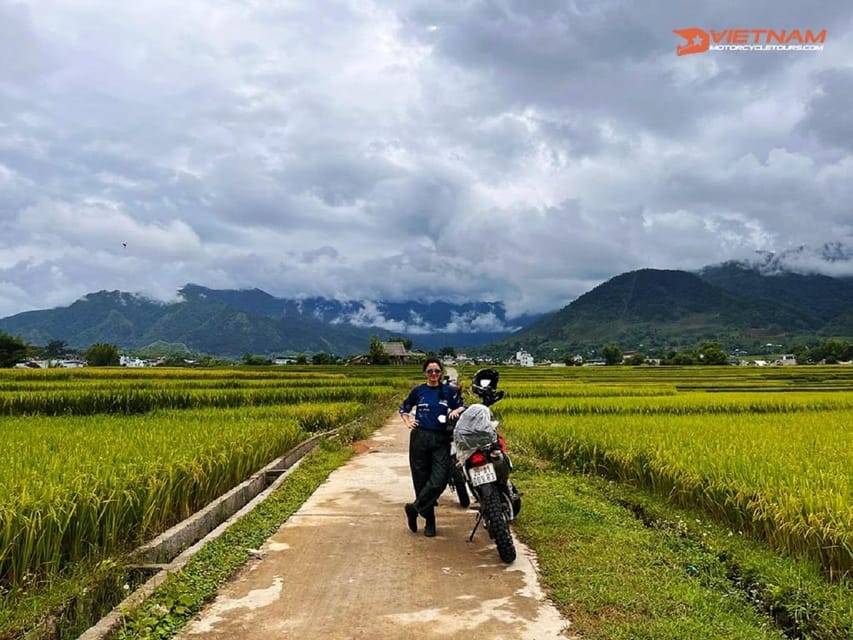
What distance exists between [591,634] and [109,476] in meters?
4.83

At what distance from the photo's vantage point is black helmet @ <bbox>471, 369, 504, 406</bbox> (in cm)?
651

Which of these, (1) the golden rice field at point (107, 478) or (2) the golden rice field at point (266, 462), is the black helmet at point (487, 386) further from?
(1) the golden rice field at point (107, 478)

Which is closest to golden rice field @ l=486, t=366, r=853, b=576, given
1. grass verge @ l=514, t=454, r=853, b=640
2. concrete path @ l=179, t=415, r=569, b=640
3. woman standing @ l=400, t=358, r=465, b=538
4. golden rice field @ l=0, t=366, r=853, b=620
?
golden rice field @ l=0, t=366, r=853, b=620

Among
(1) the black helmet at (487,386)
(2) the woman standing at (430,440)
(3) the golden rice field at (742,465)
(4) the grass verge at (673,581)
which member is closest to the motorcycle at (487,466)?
(1) the black helmet at (487,386)

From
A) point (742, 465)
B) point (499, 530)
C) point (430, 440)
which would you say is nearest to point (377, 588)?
point (499, 530)

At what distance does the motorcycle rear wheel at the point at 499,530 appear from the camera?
17.8 feet

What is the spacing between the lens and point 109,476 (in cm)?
601

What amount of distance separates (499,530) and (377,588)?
130cm

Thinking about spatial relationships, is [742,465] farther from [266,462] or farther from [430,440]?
[266,462]

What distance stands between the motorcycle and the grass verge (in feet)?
1.49

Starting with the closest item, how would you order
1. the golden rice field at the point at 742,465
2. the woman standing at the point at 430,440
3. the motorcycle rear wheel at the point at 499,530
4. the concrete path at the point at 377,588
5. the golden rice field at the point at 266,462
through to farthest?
1. the concrete path at the point at 377,588
2. the golden rice field at the point at 266,462
3. the golden rice field at the point at 742,465
4. the motorcycle rear wheel at the point at 499,530
5. the woman standing at the point at 430,440

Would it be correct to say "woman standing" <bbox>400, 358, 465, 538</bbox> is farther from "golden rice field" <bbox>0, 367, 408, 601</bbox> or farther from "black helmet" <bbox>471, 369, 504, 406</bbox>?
"golden rice field" <bbox>0, 367, 408, 601</bbox>

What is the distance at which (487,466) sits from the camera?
586 cm

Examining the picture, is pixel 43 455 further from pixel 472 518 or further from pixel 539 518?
pixel 539 518
